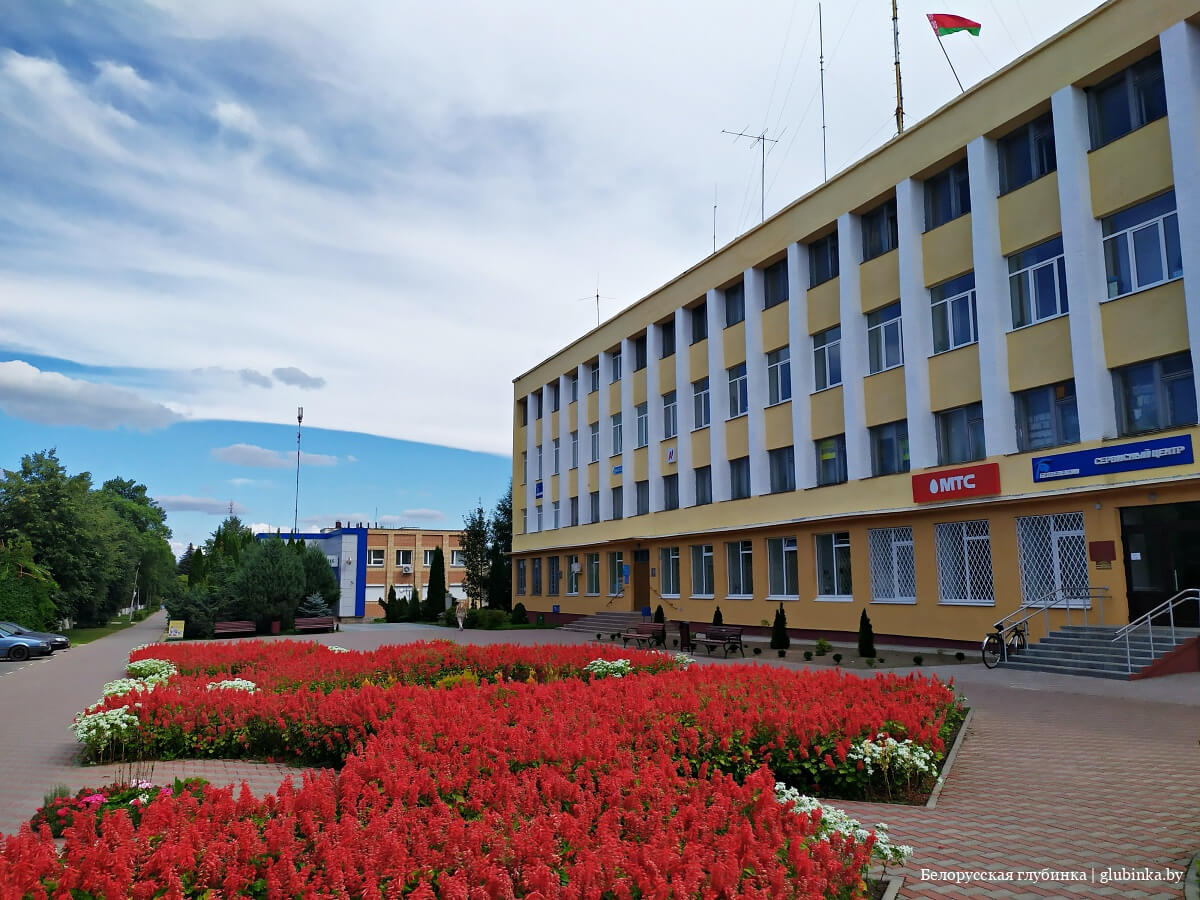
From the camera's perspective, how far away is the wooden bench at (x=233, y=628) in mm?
35209

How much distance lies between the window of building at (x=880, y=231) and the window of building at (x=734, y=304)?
19.6 ft

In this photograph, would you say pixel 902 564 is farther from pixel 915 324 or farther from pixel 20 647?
pixel 20 647

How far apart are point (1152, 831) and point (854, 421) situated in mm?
18896

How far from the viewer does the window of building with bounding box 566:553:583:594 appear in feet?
139

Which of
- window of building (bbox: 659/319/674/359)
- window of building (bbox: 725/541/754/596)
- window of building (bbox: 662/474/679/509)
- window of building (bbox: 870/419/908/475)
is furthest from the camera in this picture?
window of building (bbox: 659/319/674/359)

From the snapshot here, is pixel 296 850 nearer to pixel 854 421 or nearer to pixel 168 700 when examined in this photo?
pixel 168 700

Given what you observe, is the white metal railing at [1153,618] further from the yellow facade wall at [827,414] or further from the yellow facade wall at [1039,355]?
the yellow facade wall at [827,414]

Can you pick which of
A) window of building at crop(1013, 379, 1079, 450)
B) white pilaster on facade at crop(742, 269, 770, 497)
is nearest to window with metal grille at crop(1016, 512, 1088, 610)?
window of building at crop(1013, 379, 1079, 450)

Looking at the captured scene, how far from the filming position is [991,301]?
67.7 feet

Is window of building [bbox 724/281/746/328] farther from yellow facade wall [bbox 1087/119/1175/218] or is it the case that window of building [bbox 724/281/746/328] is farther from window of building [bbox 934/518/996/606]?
yellow facade wall [bbox 1087/119/1175/218]

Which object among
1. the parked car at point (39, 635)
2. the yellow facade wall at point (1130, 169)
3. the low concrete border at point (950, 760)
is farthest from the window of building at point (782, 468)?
the parked car at point (39, 635)

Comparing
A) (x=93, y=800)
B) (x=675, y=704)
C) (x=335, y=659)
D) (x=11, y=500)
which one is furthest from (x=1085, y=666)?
(x=11, y=500)

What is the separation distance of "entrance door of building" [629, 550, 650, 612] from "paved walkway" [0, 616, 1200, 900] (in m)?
21.5

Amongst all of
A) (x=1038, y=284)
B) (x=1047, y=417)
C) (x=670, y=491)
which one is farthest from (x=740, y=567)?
(x=1038, y=284)
